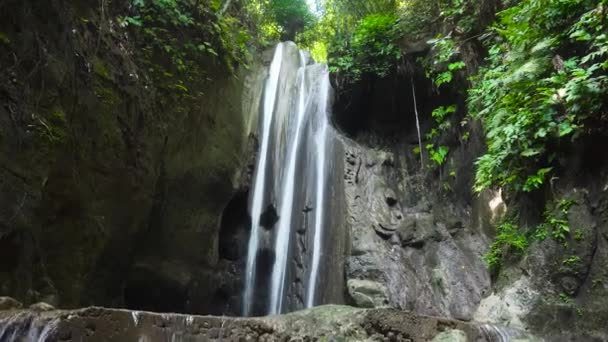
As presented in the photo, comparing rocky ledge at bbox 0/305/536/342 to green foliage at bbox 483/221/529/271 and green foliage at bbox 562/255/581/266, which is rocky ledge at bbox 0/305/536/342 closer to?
green foliage at bbox 562/255/581/266

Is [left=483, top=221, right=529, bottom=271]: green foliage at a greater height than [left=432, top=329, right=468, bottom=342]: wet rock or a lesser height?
greater

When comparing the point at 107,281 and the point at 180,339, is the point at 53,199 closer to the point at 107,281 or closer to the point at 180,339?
the point at 107,281

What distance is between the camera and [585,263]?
5.07 meters

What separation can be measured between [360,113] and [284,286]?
434 centimetres

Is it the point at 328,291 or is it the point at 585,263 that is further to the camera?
the point at 328,291

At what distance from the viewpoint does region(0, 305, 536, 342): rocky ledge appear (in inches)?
133

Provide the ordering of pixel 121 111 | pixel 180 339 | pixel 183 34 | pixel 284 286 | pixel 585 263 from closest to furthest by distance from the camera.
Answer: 1. pixel 180 339
2. pixel 585 263
3. pixel 121 111
4. pixel 183 34
5. pixel 284 286

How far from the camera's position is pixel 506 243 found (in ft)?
19.9

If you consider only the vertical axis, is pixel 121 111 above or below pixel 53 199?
above

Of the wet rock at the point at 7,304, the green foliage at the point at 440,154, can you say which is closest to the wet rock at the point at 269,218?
the green foliage at the point at 440,154

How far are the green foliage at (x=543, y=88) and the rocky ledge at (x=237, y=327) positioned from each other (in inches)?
93.3

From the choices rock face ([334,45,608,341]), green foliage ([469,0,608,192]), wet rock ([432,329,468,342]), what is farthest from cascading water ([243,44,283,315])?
wet rock ([432,329,468,342])

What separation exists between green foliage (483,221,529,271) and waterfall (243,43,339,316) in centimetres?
352

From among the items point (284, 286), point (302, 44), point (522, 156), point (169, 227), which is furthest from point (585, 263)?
point (302, 44)
